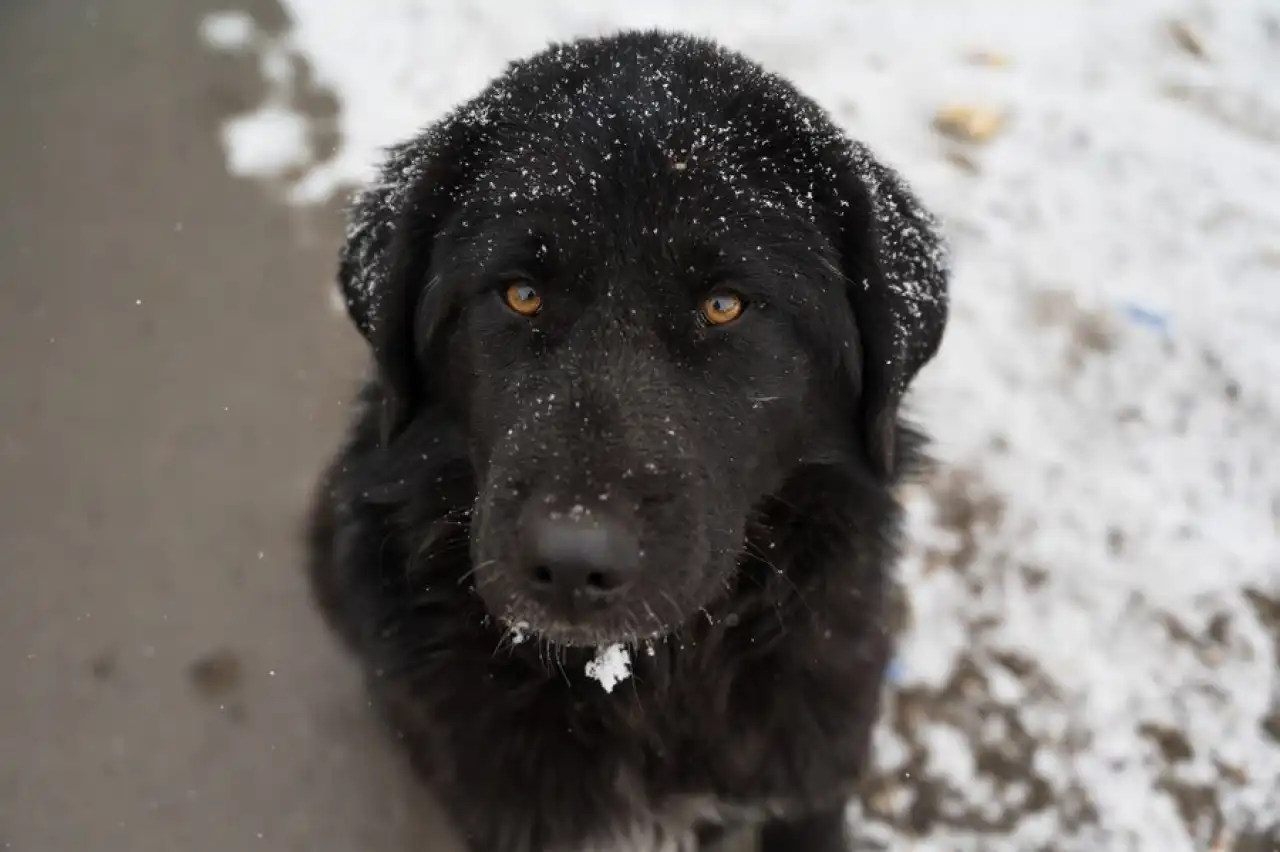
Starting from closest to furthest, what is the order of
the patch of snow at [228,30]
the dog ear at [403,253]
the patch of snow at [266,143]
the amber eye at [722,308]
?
the amber eye at [722,308] → the dog ear at [403,253] → the patch of snow at [266,143] → the patch of snow at [228,30]

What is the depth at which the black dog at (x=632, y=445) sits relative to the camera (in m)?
1.65

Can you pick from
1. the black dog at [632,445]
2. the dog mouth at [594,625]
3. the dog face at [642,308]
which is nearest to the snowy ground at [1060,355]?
the black dog at [632,445]

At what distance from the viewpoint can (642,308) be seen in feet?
5.72

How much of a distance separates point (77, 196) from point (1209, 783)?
4.16 m

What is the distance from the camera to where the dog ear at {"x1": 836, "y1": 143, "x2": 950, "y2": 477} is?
184 centimetres

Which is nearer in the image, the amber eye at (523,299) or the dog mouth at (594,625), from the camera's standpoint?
the dog mouth at (594,625)

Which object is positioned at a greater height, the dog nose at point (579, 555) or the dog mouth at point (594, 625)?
the dog nose at point (579, 555)

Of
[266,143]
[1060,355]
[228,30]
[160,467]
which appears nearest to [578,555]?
[160,467]

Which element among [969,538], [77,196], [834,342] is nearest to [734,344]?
[834,342]

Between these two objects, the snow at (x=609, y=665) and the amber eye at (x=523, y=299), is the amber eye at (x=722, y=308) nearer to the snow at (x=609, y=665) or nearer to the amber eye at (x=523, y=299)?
the amber eye at (x=523, y=299)

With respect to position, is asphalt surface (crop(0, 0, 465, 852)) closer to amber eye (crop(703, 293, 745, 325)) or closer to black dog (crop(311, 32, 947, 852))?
black dog (crop(311, 32, 947, 852))

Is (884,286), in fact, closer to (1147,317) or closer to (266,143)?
(1147,317)

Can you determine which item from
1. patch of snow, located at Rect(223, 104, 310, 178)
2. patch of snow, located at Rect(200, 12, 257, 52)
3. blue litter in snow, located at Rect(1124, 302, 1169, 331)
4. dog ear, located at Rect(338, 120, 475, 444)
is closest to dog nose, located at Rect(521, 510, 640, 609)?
dog ear, located at Rect(338, 120, 475, 444)

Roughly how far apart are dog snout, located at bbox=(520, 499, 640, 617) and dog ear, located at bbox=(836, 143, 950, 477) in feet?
2.14
